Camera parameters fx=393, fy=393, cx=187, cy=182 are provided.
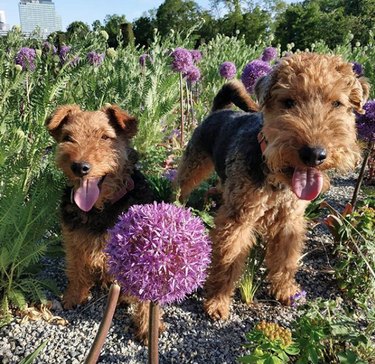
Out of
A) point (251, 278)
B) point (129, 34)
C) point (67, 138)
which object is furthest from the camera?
point (129, 34)

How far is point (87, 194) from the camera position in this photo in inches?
104

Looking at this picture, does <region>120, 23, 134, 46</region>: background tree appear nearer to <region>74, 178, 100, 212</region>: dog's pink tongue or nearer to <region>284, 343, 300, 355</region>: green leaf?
<region>74, 178, 100, 212</region>: dog's pink tongue

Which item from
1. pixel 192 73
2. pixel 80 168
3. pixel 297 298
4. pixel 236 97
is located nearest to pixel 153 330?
pixel 80 168

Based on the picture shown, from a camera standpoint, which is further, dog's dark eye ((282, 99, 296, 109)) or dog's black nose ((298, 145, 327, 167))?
dog's dark eye ((282, 99, 296, 109))

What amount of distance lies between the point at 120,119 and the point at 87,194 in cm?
61

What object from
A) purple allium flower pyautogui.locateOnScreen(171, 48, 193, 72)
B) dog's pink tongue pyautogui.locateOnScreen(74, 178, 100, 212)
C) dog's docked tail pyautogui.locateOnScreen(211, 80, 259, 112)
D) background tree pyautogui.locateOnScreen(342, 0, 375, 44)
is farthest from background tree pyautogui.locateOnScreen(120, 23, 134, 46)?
background tree pyautogui.locateOnScreen(342, 0, 375, 44)

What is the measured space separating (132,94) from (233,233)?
3115 mm

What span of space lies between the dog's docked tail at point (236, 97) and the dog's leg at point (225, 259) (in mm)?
1542

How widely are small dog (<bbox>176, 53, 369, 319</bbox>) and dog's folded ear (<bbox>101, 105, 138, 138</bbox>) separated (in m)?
0.82

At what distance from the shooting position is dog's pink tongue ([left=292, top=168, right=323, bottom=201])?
2355 mm

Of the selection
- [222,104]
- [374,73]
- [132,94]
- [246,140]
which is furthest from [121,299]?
[374,73]

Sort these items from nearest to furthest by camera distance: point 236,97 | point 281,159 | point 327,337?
1. point 327,337
2. point 281,159
3. point 236,97

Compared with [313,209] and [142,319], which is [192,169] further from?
[142,319]

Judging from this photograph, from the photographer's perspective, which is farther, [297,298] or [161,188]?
[161,188]
